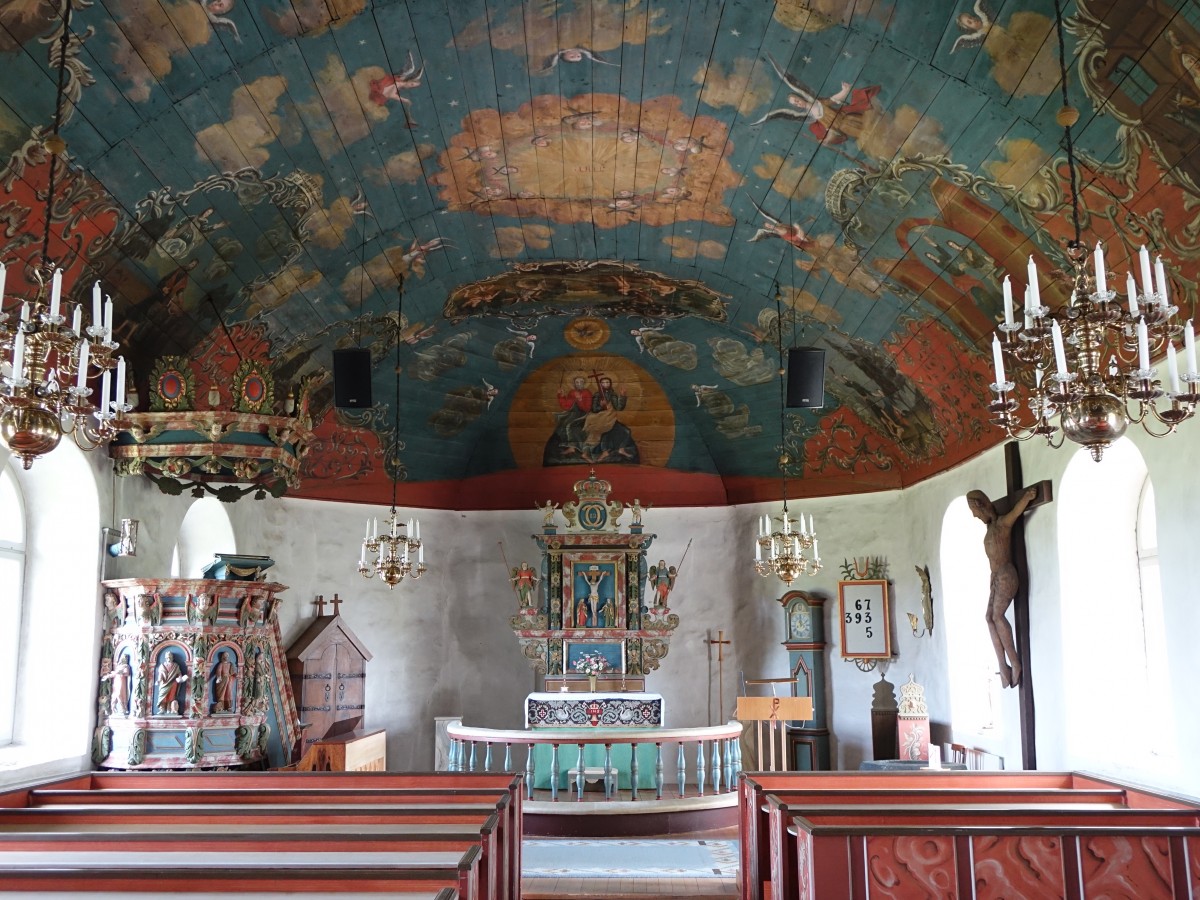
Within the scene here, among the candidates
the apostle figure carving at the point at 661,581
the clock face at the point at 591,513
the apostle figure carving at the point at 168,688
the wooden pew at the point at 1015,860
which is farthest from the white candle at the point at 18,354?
the apostle figure carving at the point at 661,581

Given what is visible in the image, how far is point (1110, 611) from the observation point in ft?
34.7

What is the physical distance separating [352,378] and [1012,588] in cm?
778

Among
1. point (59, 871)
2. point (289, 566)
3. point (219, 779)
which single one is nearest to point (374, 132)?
point (219, 779)

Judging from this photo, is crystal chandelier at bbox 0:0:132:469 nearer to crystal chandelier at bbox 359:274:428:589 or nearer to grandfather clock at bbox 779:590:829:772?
crystal chandelier at bbox 359:274:428:589

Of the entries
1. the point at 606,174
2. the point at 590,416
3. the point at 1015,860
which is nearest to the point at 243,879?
the point at 1015,860

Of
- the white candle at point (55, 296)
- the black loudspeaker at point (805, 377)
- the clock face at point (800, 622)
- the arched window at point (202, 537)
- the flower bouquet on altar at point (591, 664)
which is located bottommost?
the flower bouquet on altar at point (591, 664)

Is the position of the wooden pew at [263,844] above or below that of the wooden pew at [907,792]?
above

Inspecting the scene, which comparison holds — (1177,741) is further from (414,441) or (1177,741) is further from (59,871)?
(414,441)

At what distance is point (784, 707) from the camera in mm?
13695

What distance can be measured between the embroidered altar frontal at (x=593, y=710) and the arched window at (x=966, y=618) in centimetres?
398

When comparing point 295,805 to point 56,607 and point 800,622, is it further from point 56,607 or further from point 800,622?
point 800,622

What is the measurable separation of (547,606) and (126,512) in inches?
282

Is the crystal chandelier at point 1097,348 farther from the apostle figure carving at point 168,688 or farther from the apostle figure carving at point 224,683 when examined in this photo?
the apostle figure carving at point 168,688

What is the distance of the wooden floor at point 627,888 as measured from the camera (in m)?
9.02
